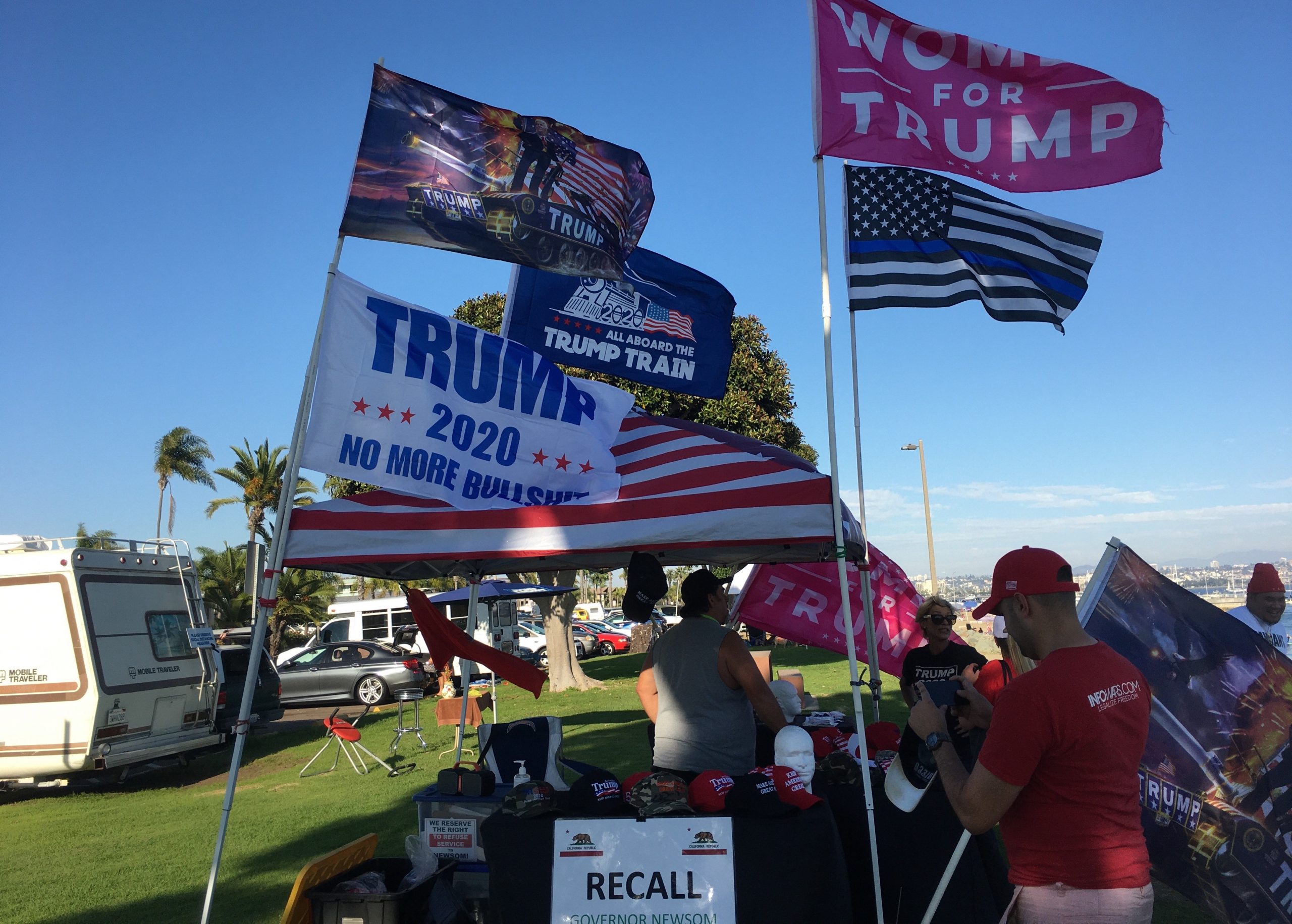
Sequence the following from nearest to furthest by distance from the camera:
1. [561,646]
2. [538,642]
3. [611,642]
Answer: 1. [561,646]
2. [538,642]
3. [611,642]

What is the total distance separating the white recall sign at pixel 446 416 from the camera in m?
4.38

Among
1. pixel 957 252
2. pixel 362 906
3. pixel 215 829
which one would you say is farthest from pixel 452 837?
pixel 957 252

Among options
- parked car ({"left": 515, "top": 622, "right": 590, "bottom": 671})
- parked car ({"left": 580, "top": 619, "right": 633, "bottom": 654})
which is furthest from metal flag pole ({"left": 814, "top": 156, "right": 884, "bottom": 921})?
parked car ({"left": 580, "top": 619, "right": 633, "bottom": 654})

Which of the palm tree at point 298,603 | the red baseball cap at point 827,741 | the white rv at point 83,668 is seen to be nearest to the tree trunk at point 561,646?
the white rv at point 83,668

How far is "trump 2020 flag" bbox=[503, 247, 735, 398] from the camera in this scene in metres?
6.88

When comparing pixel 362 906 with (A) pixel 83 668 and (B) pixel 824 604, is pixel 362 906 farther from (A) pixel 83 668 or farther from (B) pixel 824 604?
(A) pixel 83 668

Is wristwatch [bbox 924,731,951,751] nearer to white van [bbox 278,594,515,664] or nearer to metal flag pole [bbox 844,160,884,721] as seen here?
metal flag pole [bbox 844,160,884,721]

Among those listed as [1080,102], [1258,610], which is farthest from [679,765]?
[1080,102]

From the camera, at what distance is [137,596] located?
10781 mm

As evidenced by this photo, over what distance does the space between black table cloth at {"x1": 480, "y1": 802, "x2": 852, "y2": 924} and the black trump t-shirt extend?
233 centimetres

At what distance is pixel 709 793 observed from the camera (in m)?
3.74

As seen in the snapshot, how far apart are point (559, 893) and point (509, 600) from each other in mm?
15836

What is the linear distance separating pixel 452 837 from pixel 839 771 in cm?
219

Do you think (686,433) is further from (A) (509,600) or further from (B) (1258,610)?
(A) (509,600)
